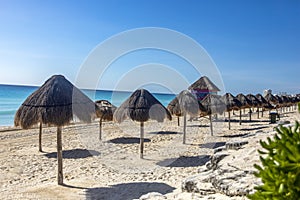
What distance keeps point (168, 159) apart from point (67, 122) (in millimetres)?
4021

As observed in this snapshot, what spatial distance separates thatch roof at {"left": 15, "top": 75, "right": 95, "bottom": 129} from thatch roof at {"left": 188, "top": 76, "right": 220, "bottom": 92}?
68.4ft

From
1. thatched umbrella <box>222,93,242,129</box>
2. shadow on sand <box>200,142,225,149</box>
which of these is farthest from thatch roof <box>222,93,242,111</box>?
shadow on sand <box>200,142,225,149</box>

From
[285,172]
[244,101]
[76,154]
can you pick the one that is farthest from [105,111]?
[285,172]

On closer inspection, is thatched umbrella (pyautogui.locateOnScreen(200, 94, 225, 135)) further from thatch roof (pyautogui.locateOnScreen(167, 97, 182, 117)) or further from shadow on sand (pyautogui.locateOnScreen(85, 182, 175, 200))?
shadow on sand (pyautogui.locateOnScreen(85, 182, 175, 200))

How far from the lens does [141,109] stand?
9.84 m

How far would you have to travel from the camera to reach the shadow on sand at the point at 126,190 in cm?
572

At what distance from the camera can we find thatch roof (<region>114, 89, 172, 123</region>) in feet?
32.1

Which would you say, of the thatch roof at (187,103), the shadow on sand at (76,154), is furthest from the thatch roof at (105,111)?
the thatch roof at (187,103)

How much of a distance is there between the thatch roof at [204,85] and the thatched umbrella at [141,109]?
16.7 meters

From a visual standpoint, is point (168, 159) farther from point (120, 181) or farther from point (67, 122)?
point (67, 122)

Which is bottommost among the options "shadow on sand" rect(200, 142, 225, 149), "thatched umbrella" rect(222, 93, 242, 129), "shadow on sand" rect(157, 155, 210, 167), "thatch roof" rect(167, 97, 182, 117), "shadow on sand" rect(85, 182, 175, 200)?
"shadow on sand" rect(85, 182, 175, 200)

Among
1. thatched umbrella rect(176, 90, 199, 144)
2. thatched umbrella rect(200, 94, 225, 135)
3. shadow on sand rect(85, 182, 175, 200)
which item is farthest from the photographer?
thatched umbrella rect(200, 94, 225, 135)

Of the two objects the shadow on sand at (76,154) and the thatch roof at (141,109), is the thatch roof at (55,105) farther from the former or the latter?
Result: the shadow on sand at (76,154)

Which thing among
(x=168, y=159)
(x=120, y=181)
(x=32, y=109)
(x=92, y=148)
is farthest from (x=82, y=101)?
(x=92, y=148)
